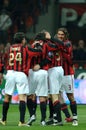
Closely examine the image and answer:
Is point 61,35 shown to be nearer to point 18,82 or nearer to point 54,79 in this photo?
point 54,79

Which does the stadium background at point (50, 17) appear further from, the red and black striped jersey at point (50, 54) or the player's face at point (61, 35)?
the red and black striped jersey at point (50, 54)

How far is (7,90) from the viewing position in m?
16.8

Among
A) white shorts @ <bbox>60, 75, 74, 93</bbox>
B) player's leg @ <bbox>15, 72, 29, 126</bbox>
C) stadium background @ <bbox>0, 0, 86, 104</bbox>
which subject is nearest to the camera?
player's leg @ <bbox>15, 72, 29, 126</bbox>

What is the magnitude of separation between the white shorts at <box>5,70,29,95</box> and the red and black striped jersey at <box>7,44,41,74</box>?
105 millimetres

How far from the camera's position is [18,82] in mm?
16672

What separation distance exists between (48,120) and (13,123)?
2.65 ft

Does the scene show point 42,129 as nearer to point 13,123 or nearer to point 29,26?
point 13,123

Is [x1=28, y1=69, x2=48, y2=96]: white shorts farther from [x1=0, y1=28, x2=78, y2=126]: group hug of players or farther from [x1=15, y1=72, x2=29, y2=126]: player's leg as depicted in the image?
[x1=15, y1=72, x2=29, y2=126]: player's leg

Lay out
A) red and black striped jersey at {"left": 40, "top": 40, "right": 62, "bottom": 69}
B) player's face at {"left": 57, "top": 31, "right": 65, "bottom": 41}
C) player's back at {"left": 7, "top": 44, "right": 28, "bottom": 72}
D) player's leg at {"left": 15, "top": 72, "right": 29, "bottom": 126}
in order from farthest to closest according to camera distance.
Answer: player's face at {"left": 57, "top": 31, "right": 65, "bottom": 41} < red and black striped jersey at {"left": 40, "top": 40, "right": 62, "bottom": 69} < player's back at {"left": 7, "top": 44, "right": 28, "bottom": 72} < player's leg at {"left": 15, "top": 72, "right": 29, "bottom": 126}

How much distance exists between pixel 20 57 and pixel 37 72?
1.92 ft

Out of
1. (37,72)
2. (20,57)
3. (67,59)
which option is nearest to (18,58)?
(20,57)

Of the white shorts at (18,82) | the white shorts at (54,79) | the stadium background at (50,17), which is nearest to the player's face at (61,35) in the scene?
the white shorts at (54,79)

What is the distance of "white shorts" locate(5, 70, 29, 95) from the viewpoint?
54.5 ft

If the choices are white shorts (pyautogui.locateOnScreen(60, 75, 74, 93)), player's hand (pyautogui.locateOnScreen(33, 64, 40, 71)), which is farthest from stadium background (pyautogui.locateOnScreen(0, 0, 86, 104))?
player's hand (pyautogui.locateOnScreen(33, 64, 40, 71))
